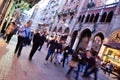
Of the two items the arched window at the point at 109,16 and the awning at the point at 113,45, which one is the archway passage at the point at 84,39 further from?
the awning at the point at 113,45

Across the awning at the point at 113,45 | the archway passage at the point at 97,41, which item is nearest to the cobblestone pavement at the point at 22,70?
the awning at the point at 113,45

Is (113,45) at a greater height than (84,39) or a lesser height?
lesser

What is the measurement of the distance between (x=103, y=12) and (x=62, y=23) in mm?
16791

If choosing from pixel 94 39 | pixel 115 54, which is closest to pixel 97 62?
pixel 115 54

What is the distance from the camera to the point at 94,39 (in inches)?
1201

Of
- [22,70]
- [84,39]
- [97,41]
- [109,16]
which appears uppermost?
[109,16]

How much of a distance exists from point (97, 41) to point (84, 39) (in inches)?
222

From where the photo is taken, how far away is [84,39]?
35344mm

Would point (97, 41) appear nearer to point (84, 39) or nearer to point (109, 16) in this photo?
point (109, 16)

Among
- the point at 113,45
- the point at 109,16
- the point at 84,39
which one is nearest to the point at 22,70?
the point at 113,45

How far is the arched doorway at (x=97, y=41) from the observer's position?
1156 inches

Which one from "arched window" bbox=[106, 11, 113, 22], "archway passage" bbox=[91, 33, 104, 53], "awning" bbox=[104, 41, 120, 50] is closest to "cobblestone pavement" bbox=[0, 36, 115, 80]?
"awning" bbox=[104, 41, 120, 50]

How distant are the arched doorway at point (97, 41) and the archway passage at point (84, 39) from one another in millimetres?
4044

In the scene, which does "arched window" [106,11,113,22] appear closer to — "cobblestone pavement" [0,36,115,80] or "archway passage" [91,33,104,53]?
"archway passage" [91,33,104,53]
